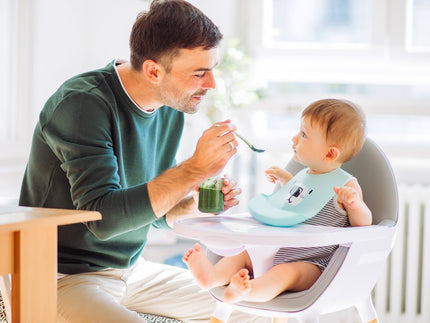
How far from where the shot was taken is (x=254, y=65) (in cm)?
323

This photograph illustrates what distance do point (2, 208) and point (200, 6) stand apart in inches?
78.0

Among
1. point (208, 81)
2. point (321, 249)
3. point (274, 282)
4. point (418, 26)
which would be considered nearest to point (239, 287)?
point (274, 282)

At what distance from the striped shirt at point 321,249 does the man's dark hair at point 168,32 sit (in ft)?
1.98

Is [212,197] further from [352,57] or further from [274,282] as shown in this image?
[352,57]

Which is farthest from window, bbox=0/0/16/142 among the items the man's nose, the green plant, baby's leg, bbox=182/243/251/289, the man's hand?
baby's leg, bbox=182/243/251/289

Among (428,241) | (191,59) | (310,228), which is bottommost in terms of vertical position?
(428,241)

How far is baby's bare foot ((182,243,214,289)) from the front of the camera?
160 cm

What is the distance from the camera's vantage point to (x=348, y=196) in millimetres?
1599

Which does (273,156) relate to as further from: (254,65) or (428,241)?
(428,241)

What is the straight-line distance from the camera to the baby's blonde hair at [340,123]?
171 cm

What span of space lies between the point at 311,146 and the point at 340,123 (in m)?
0.10

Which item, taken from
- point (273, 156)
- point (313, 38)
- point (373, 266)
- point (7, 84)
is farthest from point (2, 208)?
point (313, 38)

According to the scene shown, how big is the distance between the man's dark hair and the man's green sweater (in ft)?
0.42

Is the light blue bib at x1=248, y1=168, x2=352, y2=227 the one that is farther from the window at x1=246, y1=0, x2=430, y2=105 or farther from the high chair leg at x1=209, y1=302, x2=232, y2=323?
the window at x1=246, y1=0, x2=430, y2=105
